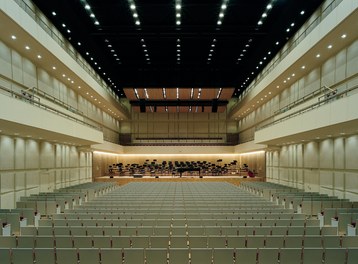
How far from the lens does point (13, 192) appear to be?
16.5 metres

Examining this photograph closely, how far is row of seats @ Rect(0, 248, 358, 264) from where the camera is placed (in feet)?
20.3

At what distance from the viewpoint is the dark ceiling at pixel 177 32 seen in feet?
59.8

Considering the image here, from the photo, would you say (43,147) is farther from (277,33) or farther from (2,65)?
(277,33)

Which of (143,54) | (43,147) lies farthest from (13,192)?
(143,54)

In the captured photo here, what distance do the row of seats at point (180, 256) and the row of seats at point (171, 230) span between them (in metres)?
2.03

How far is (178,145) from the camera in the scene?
39344 mm

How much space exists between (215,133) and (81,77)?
84.7 feet

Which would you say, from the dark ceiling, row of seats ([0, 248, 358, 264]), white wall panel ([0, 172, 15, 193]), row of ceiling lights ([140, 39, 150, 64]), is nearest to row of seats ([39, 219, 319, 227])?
row of seats ([0, 248, 358, 264])

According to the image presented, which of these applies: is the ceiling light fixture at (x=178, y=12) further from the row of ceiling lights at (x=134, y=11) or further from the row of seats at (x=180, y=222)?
the row of seats at (x=180, y=222)

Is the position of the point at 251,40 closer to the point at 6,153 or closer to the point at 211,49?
the point at 211,49

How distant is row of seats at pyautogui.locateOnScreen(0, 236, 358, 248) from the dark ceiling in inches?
517

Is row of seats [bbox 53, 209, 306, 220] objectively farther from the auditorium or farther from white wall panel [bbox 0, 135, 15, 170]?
white wall panel [bbox 0, 135, 15, 170]

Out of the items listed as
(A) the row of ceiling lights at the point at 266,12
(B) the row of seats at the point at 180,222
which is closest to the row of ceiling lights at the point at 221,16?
(A) the row of ceiling lights at the point at 266,12

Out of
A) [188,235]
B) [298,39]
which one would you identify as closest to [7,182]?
[188,235]
